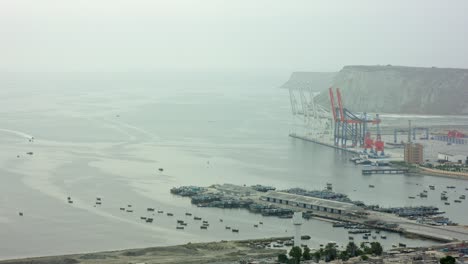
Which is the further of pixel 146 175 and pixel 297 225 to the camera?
pixel 146 175

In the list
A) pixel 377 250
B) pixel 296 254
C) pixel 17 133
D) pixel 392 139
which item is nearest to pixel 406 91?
pixel 392 139

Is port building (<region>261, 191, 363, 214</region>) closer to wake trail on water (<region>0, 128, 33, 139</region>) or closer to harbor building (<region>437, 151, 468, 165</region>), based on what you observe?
harbor building (<region>437, 151, 468, 165</region>)

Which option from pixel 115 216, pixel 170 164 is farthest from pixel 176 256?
pixel 170 164

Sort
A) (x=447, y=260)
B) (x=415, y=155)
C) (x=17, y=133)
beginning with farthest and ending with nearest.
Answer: (x=17, y=133), (x=415, y=155), (x=447, y=260)

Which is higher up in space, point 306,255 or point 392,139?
point 392,139

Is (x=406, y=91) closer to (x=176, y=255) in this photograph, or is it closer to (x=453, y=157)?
(x=453, y=157)

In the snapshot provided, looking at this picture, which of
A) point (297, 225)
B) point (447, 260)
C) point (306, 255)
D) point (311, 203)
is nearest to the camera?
point (447, 260)

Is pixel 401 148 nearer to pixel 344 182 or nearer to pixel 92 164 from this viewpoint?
pixel 344 182
